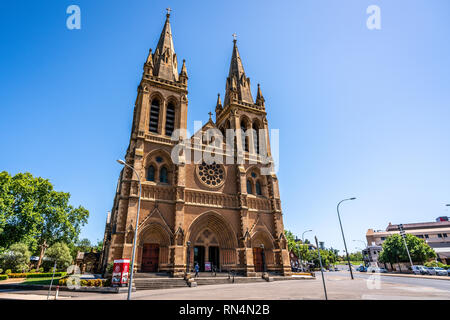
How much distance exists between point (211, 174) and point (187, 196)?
15.8ft

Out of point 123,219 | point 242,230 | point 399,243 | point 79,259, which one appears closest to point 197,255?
point 242,230

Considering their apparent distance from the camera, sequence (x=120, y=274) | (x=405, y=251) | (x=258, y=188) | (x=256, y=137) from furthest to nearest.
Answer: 1. (x=405, y=251)
2. (x=256, y=137)
3. (x=258, y=188)
4. (x=120, y=274)

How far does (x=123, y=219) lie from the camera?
77.2 ft

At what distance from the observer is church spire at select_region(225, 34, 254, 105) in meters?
39.3

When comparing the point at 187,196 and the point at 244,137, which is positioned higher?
A: the point at 244,137

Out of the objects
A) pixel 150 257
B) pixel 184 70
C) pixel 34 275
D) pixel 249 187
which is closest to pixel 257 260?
pixel 249 187

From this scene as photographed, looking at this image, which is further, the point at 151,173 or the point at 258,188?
the point at 258,188

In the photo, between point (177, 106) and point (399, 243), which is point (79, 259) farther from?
point (399, 243)

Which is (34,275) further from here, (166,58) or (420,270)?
(420,270)

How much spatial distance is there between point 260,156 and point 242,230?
1185 centimetres

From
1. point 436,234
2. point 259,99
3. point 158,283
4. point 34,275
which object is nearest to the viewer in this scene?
point 158,283

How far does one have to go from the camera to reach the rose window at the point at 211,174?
30.7 m

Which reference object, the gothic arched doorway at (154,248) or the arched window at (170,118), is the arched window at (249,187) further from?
the gothic arched doorway at (154,248)

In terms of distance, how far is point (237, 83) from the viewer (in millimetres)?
42156
